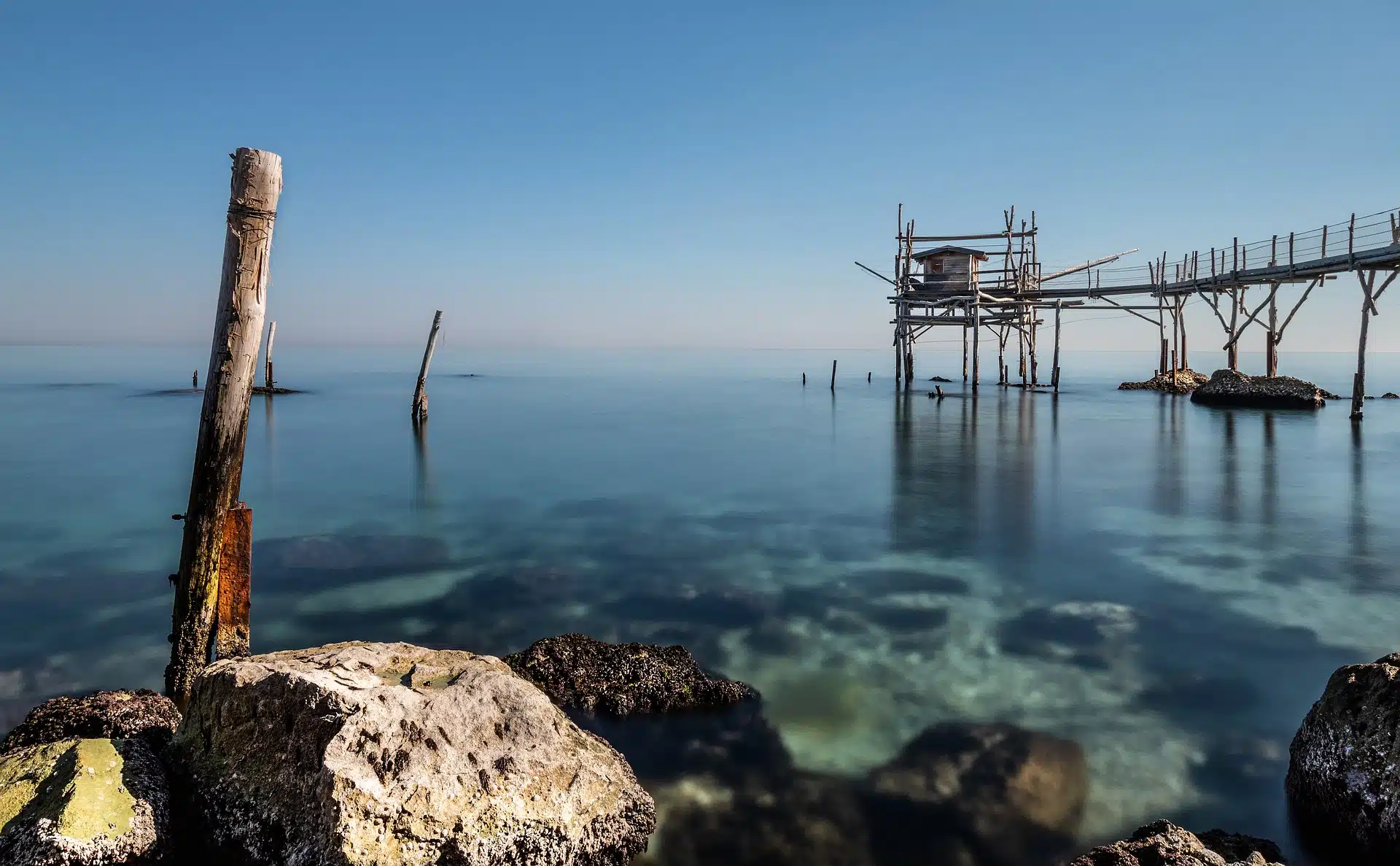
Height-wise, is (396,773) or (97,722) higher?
(396,773)

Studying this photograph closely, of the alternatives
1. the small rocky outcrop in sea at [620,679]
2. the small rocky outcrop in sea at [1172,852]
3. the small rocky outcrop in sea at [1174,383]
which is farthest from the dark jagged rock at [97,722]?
the small rocky outcrop in sea at [1174,383]

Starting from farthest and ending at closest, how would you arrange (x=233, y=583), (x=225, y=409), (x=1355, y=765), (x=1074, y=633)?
1. (x=1074, y=633)
2. (x=233, y=583)
3. (x=225, y=409)
4. (x=1355, y=765)

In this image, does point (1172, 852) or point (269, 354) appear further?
point (269, 354)

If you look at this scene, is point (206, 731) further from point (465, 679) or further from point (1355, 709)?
point (1355, 709)

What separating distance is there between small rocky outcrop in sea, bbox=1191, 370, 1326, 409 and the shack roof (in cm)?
1105

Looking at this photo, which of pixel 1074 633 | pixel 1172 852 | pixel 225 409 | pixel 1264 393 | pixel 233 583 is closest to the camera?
pixel 1172 852

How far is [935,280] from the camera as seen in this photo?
3738cm

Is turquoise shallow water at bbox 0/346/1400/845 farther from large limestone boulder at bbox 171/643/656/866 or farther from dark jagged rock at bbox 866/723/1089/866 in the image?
large limestone boulder at bbox 171/643/656/866

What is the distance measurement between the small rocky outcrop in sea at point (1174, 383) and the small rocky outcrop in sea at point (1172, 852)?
41.8 m

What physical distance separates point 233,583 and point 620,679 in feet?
10.1

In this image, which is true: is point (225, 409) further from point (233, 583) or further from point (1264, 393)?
point (1264, 393)

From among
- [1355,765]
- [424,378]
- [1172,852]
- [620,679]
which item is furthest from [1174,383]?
[1172,852]

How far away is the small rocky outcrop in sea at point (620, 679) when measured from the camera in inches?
254

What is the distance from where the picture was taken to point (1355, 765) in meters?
4.66
